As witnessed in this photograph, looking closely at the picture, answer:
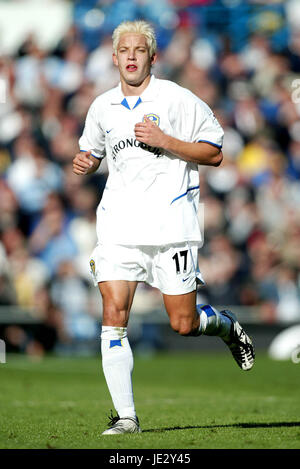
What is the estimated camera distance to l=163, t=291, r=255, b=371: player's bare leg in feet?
21.1

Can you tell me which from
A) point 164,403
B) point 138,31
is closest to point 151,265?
point 138,31

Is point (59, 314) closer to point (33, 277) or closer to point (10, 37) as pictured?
→ point (33, 277)

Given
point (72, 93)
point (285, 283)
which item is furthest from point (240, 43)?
point (285, 283)

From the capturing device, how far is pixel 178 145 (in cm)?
620

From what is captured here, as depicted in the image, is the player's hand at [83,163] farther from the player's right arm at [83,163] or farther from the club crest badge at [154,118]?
the club crest badge at [154,118]

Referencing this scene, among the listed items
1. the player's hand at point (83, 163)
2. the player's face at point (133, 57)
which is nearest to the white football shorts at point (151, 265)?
the player's hand at point (83, 163)

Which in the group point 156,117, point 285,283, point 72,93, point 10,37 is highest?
point 10,37

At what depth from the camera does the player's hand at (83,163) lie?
21.3 ft

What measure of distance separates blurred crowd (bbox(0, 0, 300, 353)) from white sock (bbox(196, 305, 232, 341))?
8402mm

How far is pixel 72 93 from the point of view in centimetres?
1833

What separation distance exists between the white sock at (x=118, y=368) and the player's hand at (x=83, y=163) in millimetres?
1145

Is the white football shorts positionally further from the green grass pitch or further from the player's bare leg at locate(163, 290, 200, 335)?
the green grass pitch

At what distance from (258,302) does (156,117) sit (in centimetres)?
985

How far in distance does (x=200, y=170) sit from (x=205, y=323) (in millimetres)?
10433
